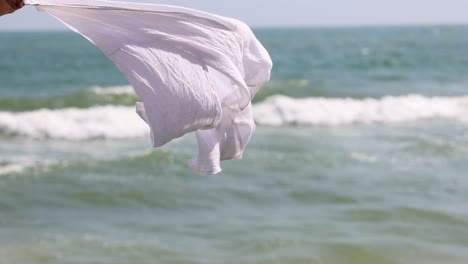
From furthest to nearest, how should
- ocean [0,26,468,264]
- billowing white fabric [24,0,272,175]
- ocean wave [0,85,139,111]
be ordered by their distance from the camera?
1. ocean wave [0,85,139,111]
2. ocean [0,26,468,264]
3. billowing white fabric [24,0,272,175]

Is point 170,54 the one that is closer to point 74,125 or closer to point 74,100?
point 74,125

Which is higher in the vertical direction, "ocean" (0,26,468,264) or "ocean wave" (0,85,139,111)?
"ocean" (0,26,468,264)

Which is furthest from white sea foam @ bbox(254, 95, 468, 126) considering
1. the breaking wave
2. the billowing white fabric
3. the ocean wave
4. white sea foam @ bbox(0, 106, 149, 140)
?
the billowing white fabric

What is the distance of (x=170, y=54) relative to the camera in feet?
4.82

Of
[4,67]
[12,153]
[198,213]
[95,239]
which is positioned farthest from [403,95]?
[4,67]

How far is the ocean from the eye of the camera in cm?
461

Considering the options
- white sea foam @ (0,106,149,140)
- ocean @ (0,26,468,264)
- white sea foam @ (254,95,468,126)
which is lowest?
white sea foam @ (254,95,468,126)

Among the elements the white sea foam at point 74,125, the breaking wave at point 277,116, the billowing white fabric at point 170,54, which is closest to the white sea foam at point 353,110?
the breaking wave at point 277,116

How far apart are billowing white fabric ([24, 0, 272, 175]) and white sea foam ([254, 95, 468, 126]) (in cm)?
912

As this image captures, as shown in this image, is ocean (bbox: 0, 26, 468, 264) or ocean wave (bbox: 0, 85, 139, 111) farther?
ocean wave (bbox: 0, 85, 139, 111)

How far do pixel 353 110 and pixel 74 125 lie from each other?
16.0ft

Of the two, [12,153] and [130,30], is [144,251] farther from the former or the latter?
[12,153]

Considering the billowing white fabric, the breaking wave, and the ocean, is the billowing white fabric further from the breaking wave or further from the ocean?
the breaking wave

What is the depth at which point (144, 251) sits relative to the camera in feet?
15.0
